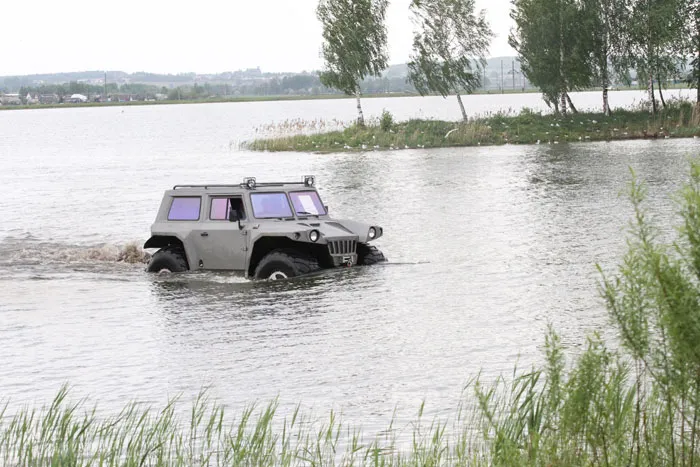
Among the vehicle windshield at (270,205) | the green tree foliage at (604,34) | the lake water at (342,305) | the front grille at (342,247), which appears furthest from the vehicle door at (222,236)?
the green tree foliage at (604,34)

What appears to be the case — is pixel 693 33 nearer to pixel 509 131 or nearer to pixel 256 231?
pixel 509 131

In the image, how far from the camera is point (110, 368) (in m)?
13.4

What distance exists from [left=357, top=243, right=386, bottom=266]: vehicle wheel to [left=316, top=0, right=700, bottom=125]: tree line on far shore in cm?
4324

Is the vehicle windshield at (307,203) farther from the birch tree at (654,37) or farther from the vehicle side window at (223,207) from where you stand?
the birch tree at (654,37)

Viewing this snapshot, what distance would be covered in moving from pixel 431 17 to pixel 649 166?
29.5 meters

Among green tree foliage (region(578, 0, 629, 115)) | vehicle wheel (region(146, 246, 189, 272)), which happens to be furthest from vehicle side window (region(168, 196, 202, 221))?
Result: green tree foliage (region(578, 0, 629, 115))

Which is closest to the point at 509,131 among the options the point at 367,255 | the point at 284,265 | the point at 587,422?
the point at 367,255

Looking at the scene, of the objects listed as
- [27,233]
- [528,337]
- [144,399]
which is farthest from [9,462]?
[27,233]

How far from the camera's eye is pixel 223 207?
→ 1912cm

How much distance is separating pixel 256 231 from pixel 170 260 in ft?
6.86

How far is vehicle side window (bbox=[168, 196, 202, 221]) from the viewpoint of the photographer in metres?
19.4

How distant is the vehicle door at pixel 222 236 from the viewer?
61.4ft

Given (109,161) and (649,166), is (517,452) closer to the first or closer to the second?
(649,166)

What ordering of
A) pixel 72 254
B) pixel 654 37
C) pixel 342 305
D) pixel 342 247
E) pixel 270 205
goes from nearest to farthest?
pixel 342 305 < pixel 342 247 < pixel 270 205 < pixel 72 254 < pixel 654 37
